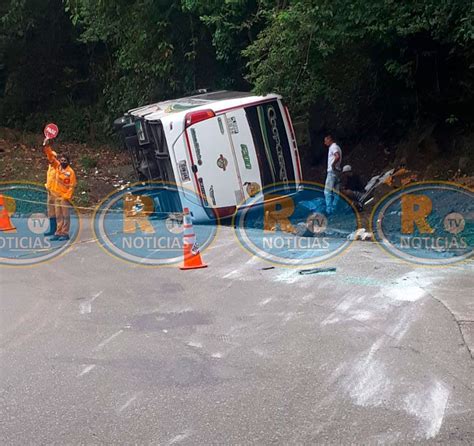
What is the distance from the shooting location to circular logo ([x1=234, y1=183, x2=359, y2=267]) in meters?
10.5

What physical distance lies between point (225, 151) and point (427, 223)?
11.9 feet

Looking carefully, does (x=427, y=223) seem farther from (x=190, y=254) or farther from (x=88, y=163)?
(x=88, y=163)

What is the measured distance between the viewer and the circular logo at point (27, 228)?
1137 cm

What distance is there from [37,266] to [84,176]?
402 inches

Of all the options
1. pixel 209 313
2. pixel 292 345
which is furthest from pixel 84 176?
pixel 292 345

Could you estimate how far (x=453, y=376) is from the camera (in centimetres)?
550

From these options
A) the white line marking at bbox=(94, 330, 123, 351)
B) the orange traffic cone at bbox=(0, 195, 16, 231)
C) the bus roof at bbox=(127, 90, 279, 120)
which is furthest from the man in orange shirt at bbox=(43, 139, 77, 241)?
the white line marking at bbox=(94, 330, 123, 351)

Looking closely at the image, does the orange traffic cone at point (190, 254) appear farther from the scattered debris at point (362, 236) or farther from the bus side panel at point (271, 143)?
the bus side panel at point (271, 143)

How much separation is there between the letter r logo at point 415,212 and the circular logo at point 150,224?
10.0 feet

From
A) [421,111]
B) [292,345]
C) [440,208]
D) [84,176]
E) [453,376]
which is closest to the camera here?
[453,376]

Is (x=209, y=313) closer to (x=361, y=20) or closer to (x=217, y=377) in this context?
(x=217, y=377)

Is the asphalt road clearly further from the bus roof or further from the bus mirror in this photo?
the bus roof

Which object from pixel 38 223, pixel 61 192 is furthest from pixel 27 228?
pixel 61 192

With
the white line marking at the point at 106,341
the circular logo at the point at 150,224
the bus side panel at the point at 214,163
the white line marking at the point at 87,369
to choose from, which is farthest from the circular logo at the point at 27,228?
the white line marking at the point at 87,369
